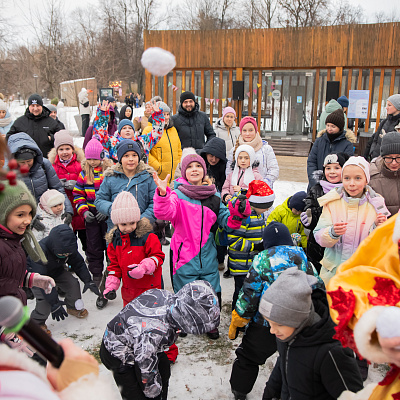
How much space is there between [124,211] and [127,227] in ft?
0.51

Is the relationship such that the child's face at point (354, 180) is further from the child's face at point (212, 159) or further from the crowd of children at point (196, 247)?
the child's face at point (212, 159)

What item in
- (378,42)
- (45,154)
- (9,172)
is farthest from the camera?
(378,42)

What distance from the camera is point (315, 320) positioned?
221 centimetres

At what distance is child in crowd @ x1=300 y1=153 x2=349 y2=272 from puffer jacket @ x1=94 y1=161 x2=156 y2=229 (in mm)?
1743

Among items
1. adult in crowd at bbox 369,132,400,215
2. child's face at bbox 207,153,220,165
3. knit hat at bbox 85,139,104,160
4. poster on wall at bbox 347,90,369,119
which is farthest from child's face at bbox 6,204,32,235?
poster on wall at bbox 347,90,369,119

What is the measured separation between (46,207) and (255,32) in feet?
31.1

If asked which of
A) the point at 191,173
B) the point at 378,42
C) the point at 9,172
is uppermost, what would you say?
the point at 378,42

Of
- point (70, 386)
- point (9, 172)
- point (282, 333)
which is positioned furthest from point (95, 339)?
point (9, 172)

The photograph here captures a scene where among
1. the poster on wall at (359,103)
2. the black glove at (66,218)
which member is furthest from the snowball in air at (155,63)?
the poster on wall at (359,103)

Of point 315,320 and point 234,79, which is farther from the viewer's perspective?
point 234,79

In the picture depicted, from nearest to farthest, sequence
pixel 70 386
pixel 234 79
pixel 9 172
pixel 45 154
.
Answer: pixel 9 172 → pixel 70 386 → pixel 45 154 → pixel 234 79

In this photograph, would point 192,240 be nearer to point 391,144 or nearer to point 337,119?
point 391,144

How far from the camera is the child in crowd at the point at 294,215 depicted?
4.22m

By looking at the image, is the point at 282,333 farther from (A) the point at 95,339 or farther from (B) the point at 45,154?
(B) the point at 45,154
